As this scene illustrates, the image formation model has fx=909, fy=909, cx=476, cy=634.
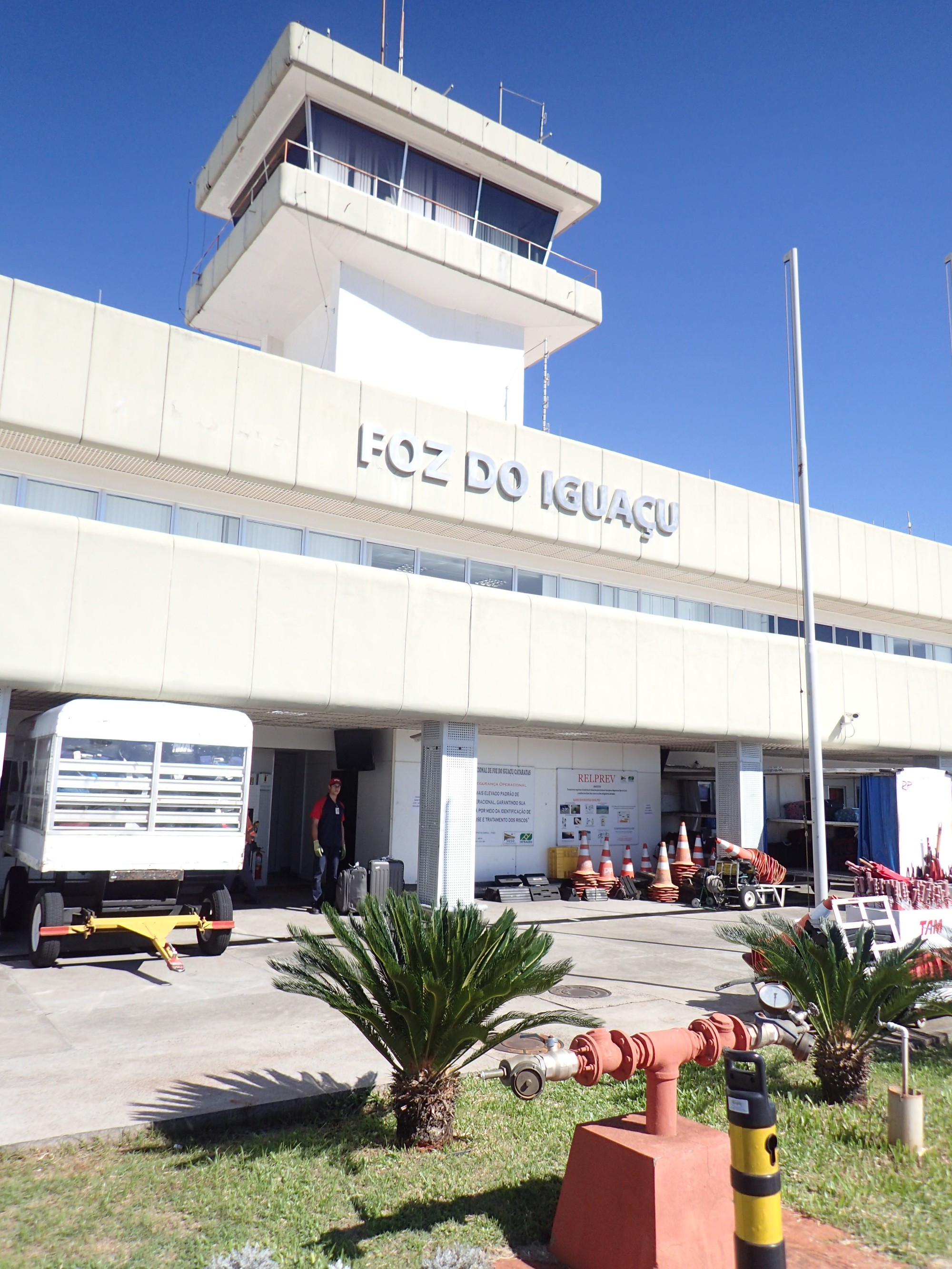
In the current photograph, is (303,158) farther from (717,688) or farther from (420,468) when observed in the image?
(717,688)

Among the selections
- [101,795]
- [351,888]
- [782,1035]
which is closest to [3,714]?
[101,795]

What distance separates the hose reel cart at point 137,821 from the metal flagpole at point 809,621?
896 centimetres

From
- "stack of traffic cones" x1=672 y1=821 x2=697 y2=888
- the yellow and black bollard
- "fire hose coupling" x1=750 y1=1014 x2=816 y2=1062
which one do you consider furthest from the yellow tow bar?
"stack of traffic cones" x1=672 y1=821 x2=697 y2=888

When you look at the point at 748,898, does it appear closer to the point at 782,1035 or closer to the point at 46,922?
the point at 46,922

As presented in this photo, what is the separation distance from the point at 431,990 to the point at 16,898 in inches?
399

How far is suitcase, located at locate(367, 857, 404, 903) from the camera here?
16.2 metres

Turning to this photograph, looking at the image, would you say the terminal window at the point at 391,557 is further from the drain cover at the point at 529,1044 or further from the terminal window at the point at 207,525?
the drain cover at the point at 529,1044

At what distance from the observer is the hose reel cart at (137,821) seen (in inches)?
432

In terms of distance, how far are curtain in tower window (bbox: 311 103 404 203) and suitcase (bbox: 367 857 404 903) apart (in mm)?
14999

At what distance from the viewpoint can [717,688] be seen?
20.7m

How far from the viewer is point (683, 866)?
2173cm

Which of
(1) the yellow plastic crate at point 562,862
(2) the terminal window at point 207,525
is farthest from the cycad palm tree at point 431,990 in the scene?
(1) the yellow plastic crate at point 562,862

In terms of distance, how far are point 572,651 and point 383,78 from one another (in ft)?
45.7

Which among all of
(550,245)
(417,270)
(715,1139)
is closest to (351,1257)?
(715,1139)
